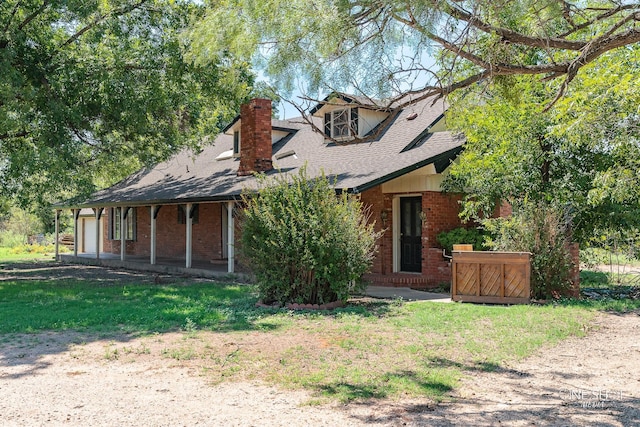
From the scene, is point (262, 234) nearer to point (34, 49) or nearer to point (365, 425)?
point (365, 425)

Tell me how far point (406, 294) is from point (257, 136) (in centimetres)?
711

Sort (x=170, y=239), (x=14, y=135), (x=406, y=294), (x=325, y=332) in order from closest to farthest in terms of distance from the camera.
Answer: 1. (x=325, y=332)
2. (x=406, y=294)
3. (x=14, y=135)
4. (x=170, y=239)

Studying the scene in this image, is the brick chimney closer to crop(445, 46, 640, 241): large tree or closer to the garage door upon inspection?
crop(445, 46, 640, 241): large tree

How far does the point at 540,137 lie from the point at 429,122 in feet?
13.4

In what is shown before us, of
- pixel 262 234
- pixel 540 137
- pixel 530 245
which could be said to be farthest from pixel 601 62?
pixel 262 234

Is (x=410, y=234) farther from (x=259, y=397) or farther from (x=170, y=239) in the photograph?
(x=170, y=239)

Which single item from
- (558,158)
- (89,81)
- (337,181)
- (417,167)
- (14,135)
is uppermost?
(89,81)

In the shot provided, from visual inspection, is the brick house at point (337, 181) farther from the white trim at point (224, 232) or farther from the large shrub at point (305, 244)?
the large shrub at point (305, 244)

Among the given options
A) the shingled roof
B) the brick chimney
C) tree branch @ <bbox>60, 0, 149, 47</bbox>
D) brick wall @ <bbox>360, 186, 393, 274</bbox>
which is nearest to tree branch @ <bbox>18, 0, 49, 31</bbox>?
tree branch @ <bbox>60, 0, 149, 47</bbox>

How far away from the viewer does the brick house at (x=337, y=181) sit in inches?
557

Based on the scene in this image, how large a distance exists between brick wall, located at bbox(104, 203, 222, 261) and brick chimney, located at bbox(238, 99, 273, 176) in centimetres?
375

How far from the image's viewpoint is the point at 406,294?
12.5 metres

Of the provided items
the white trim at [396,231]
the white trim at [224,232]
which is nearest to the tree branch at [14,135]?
the white trim at [224,232]

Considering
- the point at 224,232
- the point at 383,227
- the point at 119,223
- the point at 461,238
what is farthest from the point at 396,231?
the point at 119,223
